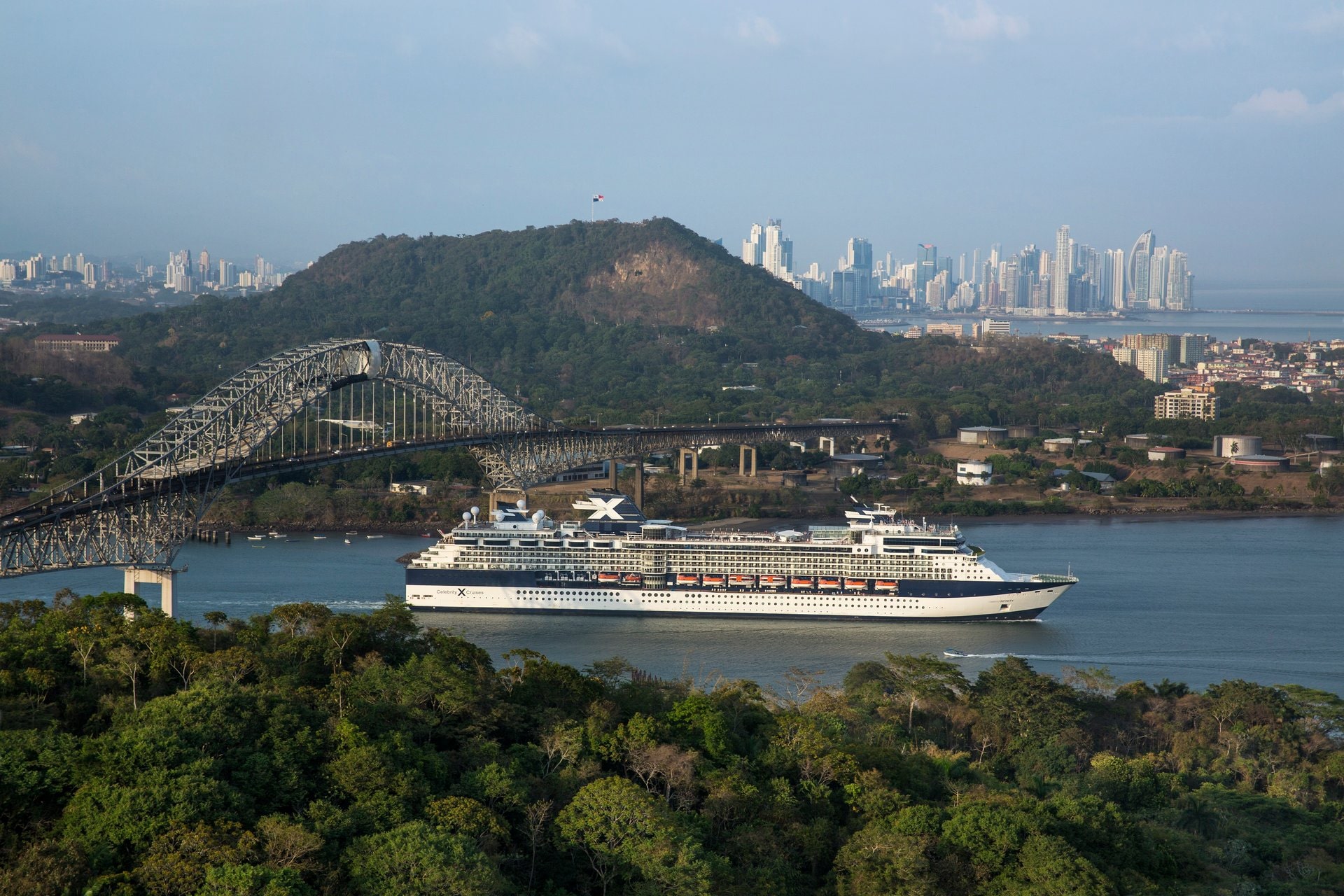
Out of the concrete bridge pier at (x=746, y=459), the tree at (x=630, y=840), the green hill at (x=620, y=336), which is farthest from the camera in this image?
the green hill at (x=620, y=336)

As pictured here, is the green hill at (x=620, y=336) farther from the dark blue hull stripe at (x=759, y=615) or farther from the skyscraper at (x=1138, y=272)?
the skyscraper at (x=1138, y=272)

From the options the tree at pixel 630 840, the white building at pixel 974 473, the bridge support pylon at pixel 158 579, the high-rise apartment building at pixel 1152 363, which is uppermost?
the high-rise apartment building at pixel 1152 363

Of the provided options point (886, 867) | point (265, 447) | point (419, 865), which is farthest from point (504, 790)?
point (265, 447)

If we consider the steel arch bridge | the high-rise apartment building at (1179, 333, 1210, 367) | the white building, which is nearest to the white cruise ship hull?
the steel arch bridge

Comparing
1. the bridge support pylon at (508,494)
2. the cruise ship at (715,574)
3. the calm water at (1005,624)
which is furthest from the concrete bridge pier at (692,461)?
the cruise ship at (715,574)

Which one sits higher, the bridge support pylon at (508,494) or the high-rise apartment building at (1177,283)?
the high-rise apartment building at (1177,283)

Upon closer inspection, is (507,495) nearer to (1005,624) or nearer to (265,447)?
(265,447)

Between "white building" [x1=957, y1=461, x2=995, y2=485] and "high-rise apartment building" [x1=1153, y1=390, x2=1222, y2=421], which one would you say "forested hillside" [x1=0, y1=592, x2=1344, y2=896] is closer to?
"white building" [x1=957, y1=461, x2=995, y2=485]

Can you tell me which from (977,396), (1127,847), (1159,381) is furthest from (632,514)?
(1159,381)
